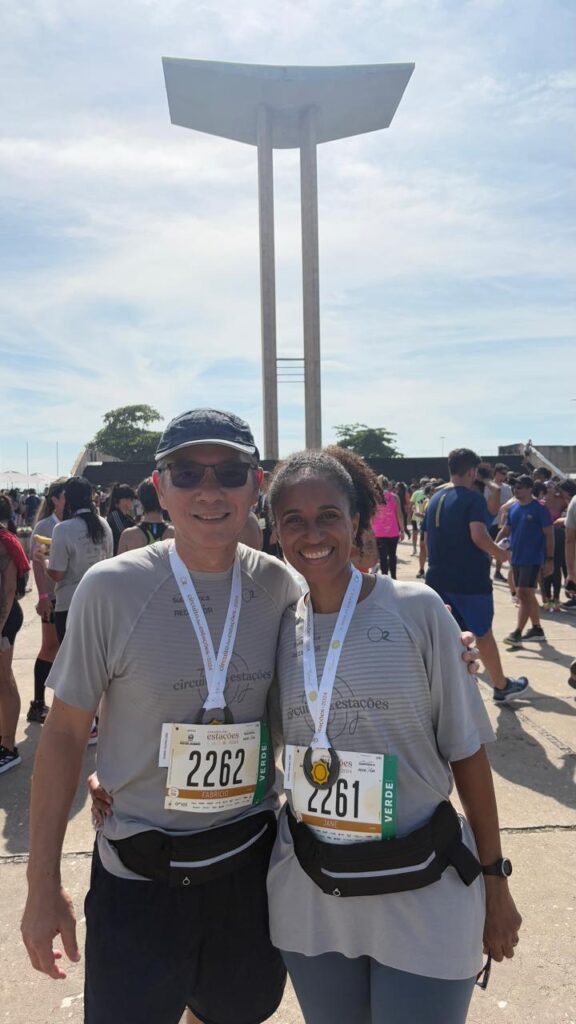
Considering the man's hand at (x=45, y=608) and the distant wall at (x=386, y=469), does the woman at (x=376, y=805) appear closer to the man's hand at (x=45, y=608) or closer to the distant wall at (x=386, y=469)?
the man's hand at (x=45, y=608)

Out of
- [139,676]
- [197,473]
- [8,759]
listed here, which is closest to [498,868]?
[139,676]

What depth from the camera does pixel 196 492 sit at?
1790mm

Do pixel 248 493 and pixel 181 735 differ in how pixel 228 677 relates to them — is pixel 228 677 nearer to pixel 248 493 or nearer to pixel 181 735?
pixel 181 735

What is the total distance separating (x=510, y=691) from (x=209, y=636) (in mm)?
4320

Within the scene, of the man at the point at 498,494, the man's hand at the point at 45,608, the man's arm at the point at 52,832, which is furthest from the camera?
A: the man at the point at 498,494

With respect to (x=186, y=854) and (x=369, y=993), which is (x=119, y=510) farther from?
(x=369, y=993)

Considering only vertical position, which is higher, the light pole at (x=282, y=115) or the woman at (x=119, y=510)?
the light pole at (x=282, y=115)

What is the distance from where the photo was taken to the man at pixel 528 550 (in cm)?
744

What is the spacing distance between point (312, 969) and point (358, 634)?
2.50 feet

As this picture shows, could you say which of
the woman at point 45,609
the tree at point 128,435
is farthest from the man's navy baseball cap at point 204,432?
the tree at point 128,435

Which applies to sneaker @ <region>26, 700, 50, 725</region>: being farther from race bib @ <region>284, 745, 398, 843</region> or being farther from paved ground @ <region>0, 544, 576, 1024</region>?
race bib @ <region>284, 745, 398, 843</region>

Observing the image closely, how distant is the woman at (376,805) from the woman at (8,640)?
3359 millimetres

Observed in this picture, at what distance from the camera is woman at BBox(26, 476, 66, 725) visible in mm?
5422

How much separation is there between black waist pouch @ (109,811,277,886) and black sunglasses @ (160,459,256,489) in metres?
0.85
